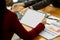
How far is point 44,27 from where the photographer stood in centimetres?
146

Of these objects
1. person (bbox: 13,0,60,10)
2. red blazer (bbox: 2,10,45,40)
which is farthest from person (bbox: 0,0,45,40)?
person (bbox: 13,0,60,10)

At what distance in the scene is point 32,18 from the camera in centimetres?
163

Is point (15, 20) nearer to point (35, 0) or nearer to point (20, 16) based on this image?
point (20, 16)

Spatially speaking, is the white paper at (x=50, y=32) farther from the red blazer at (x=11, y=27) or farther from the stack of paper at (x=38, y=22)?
the red blazer at (x=11, y=27)

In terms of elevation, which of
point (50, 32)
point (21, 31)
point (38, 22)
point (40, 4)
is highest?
point (40, 4)

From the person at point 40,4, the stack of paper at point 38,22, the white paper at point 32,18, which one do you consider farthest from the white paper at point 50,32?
the person at point 40,4

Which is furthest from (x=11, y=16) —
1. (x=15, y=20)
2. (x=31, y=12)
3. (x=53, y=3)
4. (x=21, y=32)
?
(x=53, y=3)

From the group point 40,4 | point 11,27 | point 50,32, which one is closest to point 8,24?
point 11,27

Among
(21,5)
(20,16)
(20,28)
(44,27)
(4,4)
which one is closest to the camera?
(4,4)

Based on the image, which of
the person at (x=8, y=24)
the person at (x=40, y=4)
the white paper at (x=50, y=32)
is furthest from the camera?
the person at (x=40, y=4)

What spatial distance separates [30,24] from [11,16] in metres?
0.46

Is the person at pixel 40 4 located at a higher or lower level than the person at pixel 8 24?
higher

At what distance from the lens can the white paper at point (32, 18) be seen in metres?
1.56

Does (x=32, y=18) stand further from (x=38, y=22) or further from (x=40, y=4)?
(x=40, y=4)
